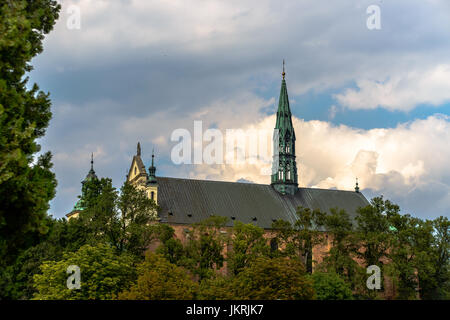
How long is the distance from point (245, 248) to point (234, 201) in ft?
62.0

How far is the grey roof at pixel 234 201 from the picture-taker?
76938mm

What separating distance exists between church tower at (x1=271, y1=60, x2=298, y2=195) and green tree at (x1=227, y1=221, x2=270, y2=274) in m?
22.1

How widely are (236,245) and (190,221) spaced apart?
43.5ft

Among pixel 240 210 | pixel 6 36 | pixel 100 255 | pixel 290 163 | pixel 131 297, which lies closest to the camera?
pixel 6 36

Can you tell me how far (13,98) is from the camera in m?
25.3

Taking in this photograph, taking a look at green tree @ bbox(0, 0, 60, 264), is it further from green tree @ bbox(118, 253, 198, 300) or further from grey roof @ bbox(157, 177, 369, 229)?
grey roof @ bbox(157, 177, 369, 229)

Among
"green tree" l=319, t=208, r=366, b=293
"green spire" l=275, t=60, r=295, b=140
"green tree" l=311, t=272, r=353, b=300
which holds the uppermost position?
"green spire" l=275, t=60, r=295, b=140

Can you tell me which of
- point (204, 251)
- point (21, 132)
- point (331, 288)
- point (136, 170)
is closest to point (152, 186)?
point (136, 170)

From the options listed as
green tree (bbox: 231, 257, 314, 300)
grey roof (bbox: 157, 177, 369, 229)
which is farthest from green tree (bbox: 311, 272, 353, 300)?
grey roof (bbox: 157, 177, 369, 229)

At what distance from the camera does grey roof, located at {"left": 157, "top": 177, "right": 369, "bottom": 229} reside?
76.9 metres

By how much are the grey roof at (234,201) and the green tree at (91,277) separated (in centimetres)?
2127

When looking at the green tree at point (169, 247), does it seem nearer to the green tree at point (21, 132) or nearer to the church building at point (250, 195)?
the church building at point (250, 195)
